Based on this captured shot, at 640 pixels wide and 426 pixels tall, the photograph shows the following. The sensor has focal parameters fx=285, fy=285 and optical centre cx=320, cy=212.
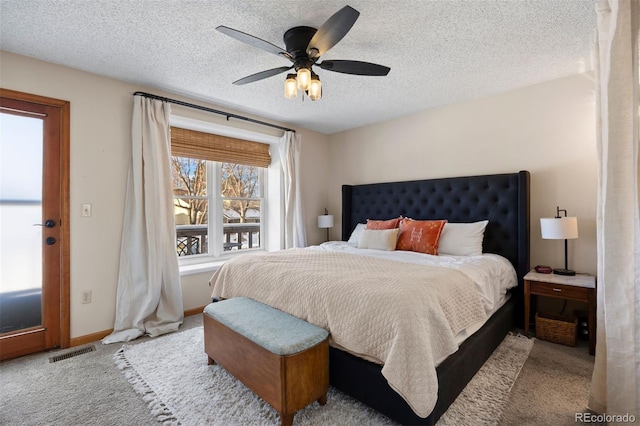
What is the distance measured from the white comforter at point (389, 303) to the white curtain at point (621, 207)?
677mm

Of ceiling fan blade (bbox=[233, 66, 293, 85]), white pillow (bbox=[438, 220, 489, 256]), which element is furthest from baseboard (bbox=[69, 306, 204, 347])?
white pillow (bbox=[438, 220, 489, 256])

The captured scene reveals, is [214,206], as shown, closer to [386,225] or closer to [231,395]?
[386,225]

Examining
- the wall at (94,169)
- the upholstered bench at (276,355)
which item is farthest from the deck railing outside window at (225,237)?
the upholstered bench at (276,355)

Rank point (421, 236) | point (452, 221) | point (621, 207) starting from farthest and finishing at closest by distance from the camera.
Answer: point (452, 221) < point (421, 236) < point (621, 207)

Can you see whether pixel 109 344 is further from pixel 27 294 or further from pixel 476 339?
pixel 476 339

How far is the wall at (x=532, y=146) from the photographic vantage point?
8.80 feet

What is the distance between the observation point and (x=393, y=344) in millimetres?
1414

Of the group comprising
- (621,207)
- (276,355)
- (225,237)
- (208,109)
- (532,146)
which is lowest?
(276,355)

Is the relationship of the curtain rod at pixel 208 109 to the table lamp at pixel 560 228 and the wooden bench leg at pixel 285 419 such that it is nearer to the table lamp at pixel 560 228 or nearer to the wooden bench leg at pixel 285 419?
the wooden bench leg at pixel 285 419

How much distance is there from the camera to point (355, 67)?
2014 mm

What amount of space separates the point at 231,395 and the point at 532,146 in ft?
11.6

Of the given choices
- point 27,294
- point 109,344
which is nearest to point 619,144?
point 109,344

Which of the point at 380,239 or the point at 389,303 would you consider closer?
the point at 389,303

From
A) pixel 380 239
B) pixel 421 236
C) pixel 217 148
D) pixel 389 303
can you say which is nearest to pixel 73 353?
pixel 217 148
